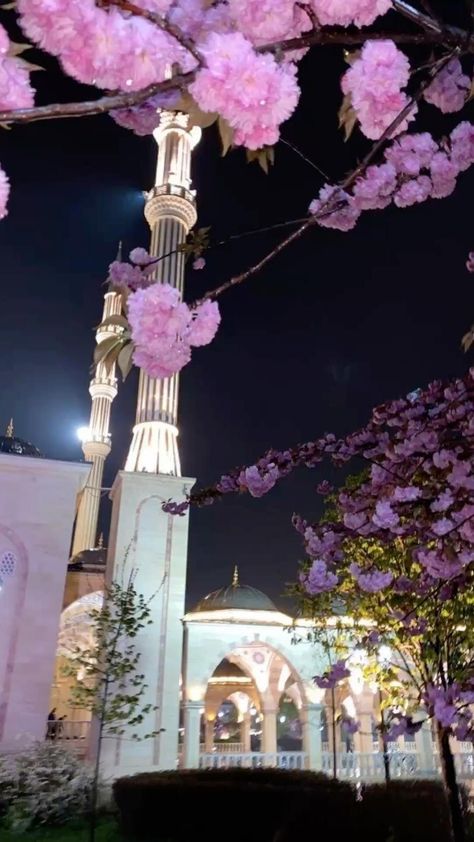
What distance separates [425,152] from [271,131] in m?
1.88

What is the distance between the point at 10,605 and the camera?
45.9 feet

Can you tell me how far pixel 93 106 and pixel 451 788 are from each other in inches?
296

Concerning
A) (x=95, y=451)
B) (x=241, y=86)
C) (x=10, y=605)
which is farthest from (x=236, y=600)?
(x=241, y=86)

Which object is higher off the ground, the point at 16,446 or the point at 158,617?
the point at 16,446

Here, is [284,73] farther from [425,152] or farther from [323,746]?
[323,746]

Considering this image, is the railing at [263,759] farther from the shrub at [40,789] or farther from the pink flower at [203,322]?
the pink flower at [203,322]

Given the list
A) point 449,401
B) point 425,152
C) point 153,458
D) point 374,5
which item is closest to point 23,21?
point 374,5

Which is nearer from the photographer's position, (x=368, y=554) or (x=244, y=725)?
(x=368, y=554)

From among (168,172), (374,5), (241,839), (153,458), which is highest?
(168,172)

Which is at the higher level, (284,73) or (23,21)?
(284,73)

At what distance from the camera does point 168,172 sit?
21.9 metres

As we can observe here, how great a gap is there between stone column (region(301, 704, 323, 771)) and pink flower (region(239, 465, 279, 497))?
42.3 feet

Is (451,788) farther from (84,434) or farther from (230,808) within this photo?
(84,434)

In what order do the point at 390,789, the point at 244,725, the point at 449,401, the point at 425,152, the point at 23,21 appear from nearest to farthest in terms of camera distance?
the point at 23,21
the point at 425,152
the point at 449,401
the point at 390,789
the point at 244,725
